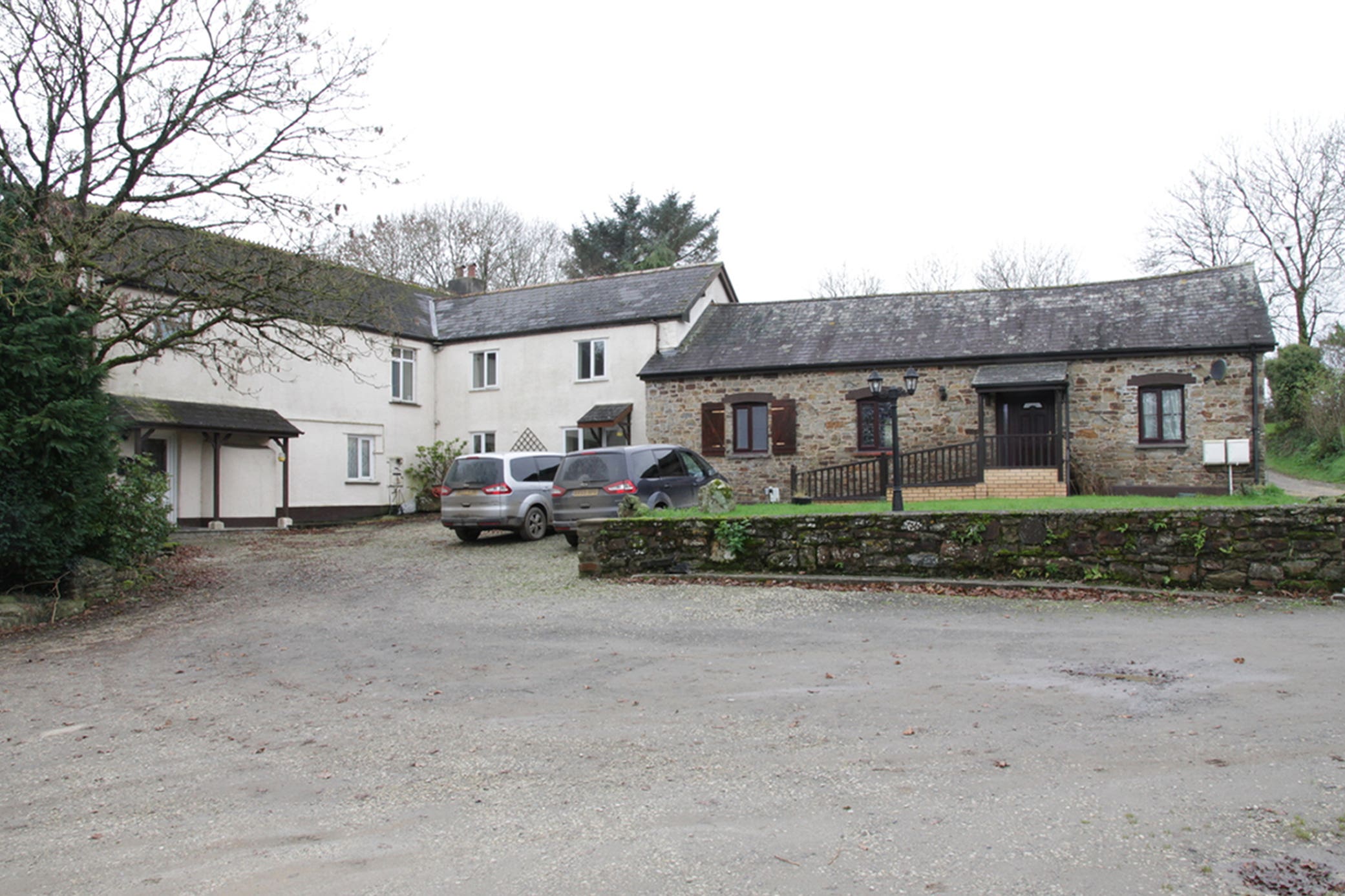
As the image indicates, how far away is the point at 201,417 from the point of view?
21.8 metres

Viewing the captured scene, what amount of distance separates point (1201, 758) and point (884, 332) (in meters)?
20.2

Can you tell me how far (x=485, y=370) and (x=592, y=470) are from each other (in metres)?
14.1

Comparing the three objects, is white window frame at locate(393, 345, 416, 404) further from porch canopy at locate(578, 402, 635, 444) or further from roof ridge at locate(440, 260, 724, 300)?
porch canopy at locate(578, 402, 635, 444)

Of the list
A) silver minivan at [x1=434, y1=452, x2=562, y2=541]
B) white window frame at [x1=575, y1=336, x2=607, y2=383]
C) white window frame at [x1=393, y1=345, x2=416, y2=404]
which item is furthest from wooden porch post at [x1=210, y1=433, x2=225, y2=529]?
white window frame at [x1=575, y1=336, x2=607, y2=383]

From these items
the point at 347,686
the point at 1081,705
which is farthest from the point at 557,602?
the point at 1081,705

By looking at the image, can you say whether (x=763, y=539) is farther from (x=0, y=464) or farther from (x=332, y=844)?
(x=0, y=464)

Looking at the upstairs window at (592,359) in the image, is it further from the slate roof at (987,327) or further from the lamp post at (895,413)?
the lamp post at (895,413)

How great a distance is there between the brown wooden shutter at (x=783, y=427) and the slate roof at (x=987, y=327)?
0.99m

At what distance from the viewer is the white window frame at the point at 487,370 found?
28392 mm

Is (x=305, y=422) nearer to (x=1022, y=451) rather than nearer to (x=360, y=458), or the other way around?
(x=360, y=458)

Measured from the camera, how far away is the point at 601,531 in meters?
12.8

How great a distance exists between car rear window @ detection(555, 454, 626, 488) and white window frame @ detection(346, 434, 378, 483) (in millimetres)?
12528

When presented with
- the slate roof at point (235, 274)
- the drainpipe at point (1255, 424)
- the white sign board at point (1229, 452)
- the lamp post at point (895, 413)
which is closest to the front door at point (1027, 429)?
the white sign board at point (1229, 452)

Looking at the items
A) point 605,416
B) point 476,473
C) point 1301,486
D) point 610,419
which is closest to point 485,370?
point 605,416
